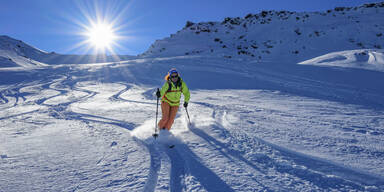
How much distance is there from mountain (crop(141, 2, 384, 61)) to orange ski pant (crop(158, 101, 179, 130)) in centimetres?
1801

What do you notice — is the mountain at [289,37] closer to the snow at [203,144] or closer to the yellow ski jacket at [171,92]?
the snow at [203,144]

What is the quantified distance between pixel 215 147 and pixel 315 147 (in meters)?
1.71

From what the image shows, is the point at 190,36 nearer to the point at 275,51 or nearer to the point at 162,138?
the point at 275,51

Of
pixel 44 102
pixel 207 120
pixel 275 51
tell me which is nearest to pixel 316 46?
pixel 275 51

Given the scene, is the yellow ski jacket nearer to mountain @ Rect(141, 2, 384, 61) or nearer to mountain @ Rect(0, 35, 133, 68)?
mountain @ Rect(141, 2, 384, 61)

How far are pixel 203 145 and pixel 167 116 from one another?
1414 millimetres

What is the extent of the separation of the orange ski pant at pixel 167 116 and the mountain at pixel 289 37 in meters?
18.0

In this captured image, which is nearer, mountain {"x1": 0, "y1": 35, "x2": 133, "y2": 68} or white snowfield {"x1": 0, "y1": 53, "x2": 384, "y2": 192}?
white snowfield {"x1": 0, "y1": 53, "x2": 384, "y2": 192}

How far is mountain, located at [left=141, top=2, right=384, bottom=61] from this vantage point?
2402cm

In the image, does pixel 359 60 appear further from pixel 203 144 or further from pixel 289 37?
pixel 289 37

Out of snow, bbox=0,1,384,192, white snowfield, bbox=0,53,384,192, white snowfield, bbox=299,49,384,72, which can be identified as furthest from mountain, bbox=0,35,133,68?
white snowfield, bbox=299,49,384,72

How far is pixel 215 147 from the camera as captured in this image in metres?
3.55

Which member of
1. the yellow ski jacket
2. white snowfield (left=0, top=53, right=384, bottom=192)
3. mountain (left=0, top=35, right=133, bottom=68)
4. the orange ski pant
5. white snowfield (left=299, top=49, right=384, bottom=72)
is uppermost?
mountain (left=0, top=35, right=133, bottom=68)

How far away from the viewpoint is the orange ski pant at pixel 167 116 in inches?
186
